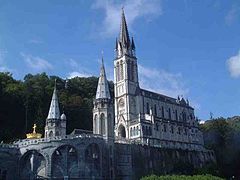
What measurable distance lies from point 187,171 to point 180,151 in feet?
19.1

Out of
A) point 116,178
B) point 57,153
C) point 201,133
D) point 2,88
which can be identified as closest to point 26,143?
point 57,153

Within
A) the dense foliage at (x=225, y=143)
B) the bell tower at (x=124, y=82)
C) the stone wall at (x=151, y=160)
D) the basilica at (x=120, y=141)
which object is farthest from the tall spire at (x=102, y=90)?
the dense foliage at (x=225, y=143)

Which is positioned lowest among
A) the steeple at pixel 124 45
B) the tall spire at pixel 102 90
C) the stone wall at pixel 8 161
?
the stone wall at pixel 8 161

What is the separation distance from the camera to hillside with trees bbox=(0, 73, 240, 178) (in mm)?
71188

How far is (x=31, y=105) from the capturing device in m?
75.0

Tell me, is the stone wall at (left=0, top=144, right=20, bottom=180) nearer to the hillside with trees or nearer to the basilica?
the basilica

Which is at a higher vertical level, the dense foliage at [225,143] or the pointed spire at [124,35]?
the pointed spire at [124,35]

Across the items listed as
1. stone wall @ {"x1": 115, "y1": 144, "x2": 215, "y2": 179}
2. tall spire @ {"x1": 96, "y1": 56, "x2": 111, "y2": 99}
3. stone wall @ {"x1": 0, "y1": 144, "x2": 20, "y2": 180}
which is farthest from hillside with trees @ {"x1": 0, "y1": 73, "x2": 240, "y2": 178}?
tall spire @ {"x1": 96, "y1": 56, "x2": 111, "y2": 99}

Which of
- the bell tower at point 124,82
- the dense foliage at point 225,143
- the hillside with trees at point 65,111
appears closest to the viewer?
the hillside with trees at point 65,111

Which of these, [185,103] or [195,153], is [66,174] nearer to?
[195,153]

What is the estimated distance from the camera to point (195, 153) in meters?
79.9

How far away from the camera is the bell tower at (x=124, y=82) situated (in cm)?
7775

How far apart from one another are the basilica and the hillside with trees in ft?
15.7

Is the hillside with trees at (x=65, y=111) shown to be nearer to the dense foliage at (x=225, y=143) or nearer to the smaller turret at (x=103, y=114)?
the dense foliage at (x=225, y=143)
